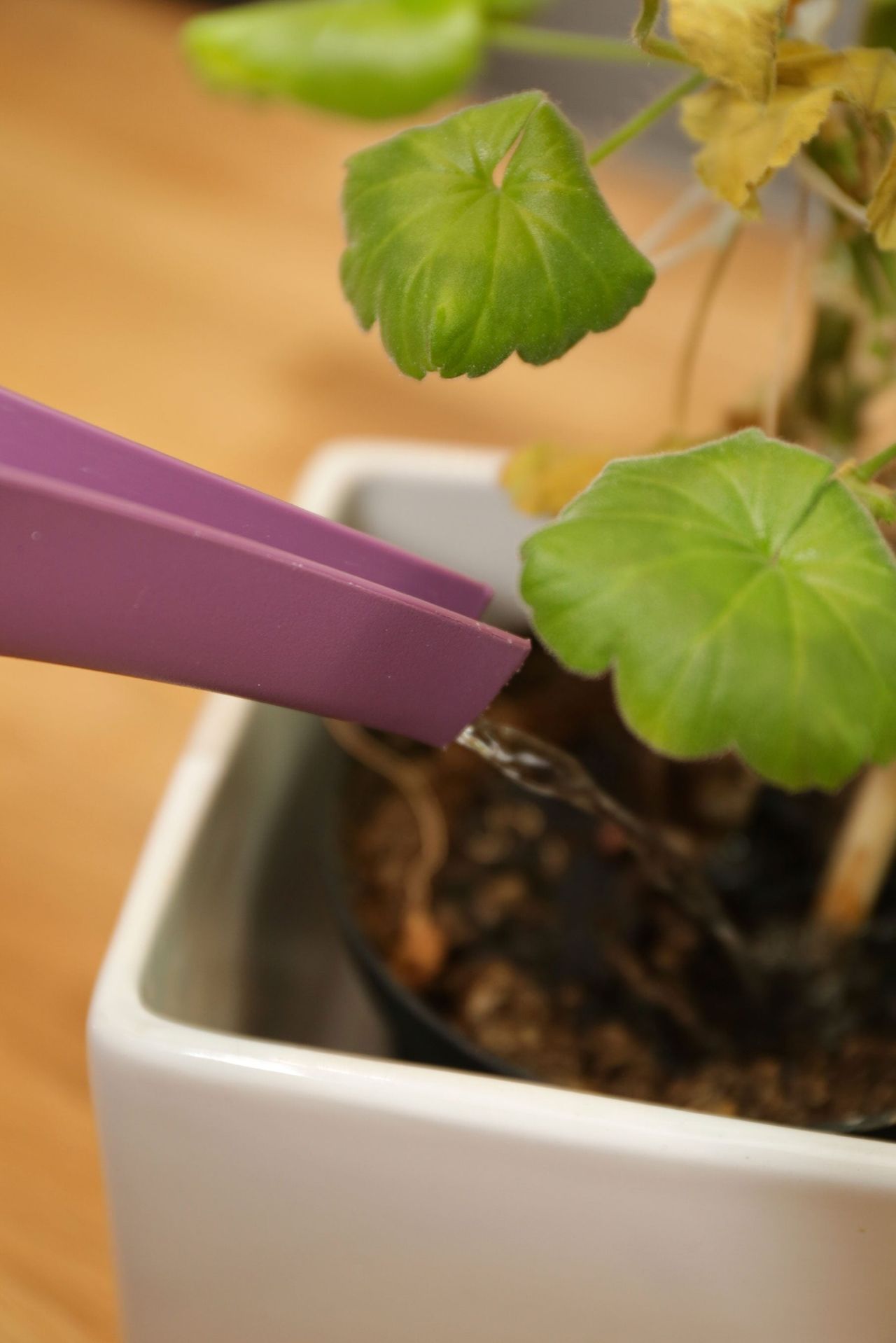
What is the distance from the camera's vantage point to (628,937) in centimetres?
46

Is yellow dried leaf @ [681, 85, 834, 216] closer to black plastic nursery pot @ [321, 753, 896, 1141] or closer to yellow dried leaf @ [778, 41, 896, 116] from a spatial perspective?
yellow dried leaf @ [778, 41, 896, 116]

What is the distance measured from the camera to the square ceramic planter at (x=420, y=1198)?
11.1 inches

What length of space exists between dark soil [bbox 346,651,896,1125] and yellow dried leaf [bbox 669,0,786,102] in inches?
8.7

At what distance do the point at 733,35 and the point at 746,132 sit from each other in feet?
0.09

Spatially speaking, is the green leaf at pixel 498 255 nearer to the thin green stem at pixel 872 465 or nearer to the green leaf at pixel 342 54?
the thin green stem at pixel 872 465

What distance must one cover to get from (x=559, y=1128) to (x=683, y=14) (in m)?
0.24

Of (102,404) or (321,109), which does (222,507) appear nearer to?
(321,109)

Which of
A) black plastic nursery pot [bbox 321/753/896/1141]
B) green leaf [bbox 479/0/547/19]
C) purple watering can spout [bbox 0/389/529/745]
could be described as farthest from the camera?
green leaf [bbox 479/0/547/19]

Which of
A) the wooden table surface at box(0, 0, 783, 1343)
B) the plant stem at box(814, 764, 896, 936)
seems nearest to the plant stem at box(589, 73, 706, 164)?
the plant stem at box(814, 764, 896, 936)

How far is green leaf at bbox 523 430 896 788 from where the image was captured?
231 millimetres

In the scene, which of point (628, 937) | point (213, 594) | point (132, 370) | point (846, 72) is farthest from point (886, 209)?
point (132, 370)

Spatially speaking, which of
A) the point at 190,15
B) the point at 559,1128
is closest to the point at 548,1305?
the point at 559,1128

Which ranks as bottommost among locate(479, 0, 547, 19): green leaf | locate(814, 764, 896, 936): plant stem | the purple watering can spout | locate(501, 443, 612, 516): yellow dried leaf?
locate(814, 764, 896, 936): plant stem

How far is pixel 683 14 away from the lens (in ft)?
0.84
